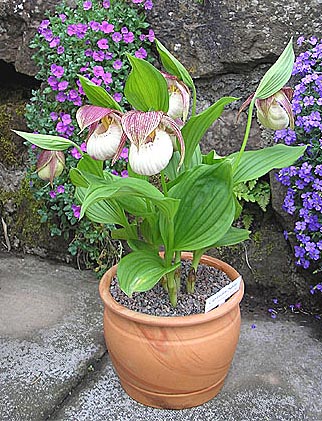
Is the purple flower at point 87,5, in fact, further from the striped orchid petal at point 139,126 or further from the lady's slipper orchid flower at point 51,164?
the striped orchid petal at point 139,126

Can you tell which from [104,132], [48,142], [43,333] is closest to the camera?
[104,132]

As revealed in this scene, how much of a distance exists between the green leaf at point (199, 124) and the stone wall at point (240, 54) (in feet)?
1.94

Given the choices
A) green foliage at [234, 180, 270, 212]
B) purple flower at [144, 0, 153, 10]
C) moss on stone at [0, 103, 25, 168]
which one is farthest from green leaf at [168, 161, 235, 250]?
moss on stone at [0, 103, 25, 168]

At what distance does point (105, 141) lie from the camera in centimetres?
123

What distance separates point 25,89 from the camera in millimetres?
2428

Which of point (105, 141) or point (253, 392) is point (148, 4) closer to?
point (105, 141)

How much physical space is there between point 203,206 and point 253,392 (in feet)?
1.88

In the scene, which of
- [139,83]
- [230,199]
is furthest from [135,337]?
[139,83]

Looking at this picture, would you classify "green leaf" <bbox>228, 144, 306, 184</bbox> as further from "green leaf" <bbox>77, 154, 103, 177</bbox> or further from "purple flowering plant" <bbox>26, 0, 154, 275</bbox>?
"purple flowering plant" <bbox>26, 0, 154, 275</bbox>

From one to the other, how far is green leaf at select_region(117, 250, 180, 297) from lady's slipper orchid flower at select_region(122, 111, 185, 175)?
300 millimetres

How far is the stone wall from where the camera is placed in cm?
185

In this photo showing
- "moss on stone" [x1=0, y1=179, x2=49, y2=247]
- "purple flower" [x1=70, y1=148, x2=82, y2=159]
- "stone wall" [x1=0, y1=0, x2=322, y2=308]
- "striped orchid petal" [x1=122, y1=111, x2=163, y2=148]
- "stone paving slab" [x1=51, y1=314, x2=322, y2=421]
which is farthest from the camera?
"moss on stone" [x1=0, y1=179, x2=49, y2=247]

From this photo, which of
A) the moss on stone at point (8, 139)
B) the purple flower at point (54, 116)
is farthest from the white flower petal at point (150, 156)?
the moss on stone at point (8, 139)

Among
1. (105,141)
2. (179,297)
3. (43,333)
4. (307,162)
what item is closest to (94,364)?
(43,333)
